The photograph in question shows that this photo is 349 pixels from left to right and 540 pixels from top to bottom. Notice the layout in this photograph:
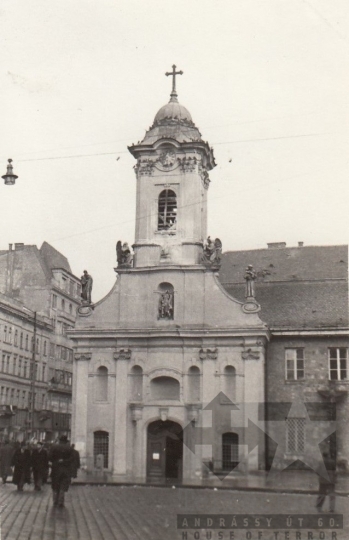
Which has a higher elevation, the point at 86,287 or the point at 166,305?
the point at 86,287

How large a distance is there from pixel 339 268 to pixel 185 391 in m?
12.8

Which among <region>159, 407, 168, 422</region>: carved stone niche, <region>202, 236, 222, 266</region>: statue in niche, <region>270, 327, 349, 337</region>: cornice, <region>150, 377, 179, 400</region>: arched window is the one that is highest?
<region>202, 236, 222, 266</region>: statue in niche

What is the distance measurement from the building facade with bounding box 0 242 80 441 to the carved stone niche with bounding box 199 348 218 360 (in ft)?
82.0

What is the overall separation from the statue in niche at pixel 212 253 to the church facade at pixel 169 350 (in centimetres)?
5

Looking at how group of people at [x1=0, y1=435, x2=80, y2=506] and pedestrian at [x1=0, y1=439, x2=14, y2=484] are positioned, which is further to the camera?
pedestrian at [x1=0, y1=439, x2=14, y2=484]

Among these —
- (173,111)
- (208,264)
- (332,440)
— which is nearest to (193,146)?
(173,111)

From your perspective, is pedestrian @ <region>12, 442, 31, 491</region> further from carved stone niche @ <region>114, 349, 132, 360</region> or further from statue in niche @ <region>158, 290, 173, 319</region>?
statue in niche @ <region>158, 290, 173, 319</region>

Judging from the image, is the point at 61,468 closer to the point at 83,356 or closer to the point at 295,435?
the point at 83,356

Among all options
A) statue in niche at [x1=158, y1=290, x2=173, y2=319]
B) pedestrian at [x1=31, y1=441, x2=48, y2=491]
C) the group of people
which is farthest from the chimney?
pedestrian at [x1=31, y1=441, x2=48, y2=491]

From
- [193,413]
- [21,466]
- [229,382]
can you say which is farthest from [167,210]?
[21,466]

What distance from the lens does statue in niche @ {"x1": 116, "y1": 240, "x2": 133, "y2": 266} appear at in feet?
132

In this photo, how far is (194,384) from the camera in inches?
1506

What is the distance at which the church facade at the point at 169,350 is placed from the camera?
37.4 meters

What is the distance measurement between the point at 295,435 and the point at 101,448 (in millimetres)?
9609
